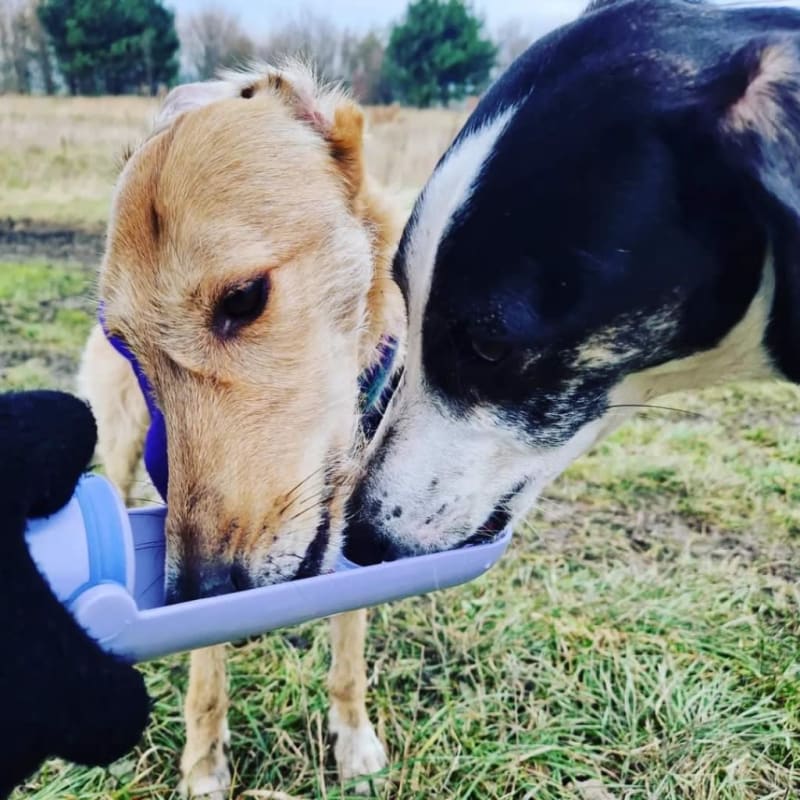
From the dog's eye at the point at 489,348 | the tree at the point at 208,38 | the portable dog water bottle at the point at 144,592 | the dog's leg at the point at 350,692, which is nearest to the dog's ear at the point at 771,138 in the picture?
the dog's eye at the point at 489,348

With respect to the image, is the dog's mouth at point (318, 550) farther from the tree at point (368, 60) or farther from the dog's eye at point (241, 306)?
the tree at point (368, 60)

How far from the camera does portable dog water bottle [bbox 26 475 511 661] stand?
128 centimetres

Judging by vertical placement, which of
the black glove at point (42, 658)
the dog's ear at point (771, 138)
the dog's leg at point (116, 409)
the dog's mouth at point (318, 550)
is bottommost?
the dog's leg at point (116, 409)

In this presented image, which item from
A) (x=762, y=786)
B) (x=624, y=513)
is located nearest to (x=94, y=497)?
(x=762, y=786)

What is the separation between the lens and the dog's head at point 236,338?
1.80 meters

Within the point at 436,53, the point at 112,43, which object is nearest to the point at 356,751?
the point at 112,43

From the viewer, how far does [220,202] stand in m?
1.91

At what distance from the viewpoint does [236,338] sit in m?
1.87

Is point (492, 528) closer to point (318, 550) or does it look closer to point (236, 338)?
point (318, 550)

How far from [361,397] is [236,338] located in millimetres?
412

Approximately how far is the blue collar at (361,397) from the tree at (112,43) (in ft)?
18.6

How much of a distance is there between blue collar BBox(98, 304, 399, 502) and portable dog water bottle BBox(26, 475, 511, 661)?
40 cm

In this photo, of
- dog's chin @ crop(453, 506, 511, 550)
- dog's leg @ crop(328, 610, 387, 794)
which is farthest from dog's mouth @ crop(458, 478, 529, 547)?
dog's leg @ crop(328, 610, 387, 794)

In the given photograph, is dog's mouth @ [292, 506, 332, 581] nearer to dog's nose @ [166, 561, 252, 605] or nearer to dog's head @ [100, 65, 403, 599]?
dog's head @ [100, 65, 403, 599]
